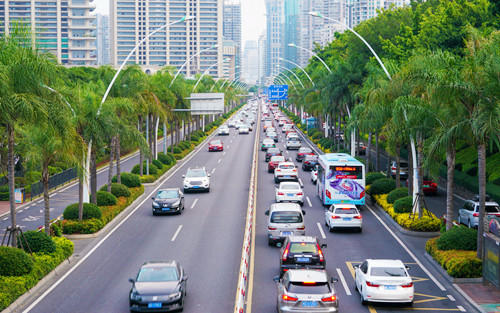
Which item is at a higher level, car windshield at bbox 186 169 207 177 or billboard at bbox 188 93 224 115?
billboard at bbox 188 93 224 115

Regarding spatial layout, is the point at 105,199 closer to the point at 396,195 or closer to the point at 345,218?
the point at 345,218

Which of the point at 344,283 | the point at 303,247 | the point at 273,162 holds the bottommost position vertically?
the point at 344,283

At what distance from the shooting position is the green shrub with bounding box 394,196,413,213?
34406mm

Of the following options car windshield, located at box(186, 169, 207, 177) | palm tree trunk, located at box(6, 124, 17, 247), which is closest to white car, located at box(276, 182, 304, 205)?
car windshield, located at box(186, 169, 207, 177)

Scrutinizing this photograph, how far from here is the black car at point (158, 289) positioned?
18.5 meters

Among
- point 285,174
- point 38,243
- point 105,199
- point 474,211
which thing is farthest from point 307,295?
point 285,174

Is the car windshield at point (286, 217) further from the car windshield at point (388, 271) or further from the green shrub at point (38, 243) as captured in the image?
the green shrub at point (38, 243)

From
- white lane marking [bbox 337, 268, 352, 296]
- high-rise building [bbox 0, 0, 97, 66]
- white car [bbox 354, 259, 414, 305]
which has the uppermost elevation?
high-rise building [bbox 0, 0, 97, 66]

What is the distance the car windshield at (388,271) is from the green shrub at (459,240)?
6474 millimetres

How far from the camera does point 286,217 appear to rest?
28.7 metres

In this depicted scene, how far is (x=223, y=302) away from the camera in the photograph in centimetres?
2028

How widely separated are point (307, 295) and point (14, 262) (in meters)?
10.6

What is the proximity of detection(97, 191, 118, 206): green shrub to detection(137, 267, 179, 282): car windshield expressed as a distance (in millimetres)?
17196

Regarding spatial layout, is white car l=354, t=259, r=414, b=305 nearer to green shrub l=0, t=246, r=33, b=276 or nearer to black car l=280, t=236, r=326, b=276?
black car l=280, t=236, r=326, b=276
